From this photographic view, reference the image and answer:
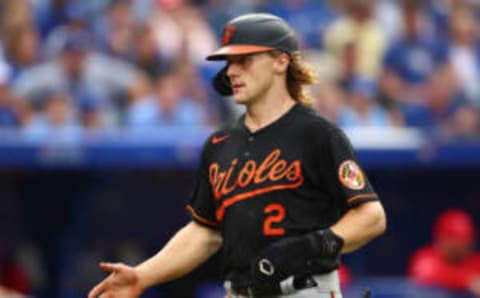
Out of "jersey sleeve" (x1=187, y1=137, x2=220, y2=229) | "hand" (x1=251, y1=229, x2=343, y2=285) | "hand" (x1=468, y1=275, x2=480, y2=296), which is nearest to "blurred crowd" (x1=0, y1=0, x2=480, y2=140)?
"hand" (x1=468, y1=275, x2=480, y2=296)

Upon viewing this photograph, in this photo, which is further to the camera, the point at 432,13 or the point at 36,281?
the point at 432,13

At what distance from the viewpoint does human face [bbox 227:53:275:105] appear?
467 centimetres

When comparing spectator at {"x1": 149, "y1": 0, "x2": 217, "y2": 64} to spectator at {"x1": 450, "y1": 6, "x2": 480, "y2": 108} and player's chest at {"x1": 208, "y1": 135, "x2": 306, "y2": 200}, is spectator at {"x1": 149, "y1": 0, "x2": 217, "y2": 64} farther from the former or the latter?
player's chest at {"x1": 208, "y1": 135, "x2": 306, "y2": 200}

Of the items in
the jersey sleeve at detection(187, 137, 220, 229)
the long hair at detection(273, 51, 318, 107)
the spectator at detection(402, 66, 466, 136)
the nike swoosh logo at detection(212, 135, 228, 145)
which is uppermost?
the long hair at detection(273, 51, 318, 107)

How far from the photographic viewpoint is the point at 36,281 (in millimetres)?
9195

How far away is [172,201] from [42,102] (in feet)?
4.37

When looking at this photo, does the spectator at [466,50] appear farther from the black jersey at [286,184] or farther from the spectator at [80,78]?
the black jersey at [286,184]

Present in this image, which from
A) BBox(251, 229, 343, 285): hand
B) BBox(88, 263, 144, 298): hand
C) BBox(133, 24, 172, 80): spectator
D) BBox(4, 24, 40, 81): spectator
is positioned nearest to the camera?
BBox(251, 229, 343, 285): hand

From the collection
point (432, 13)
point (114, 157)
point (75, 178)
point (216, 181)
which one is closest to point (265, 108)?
point (216, 181)

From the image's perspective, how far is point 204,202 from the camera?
492 cm

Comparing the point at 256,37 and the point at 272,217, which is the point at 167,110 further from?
the point at 272,217

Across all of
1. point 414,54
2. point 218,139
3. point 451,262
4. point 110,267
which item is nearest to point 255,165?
point 218,139

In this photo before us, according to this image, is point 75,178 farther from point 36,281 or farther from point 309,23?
point 309,23

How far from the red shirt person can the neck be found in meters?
3.91
